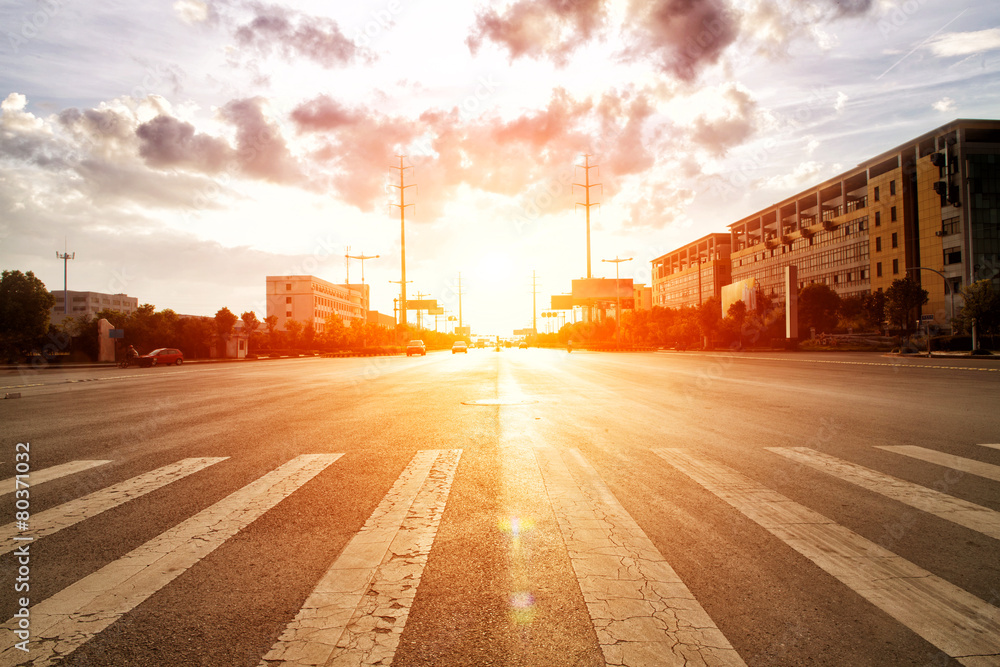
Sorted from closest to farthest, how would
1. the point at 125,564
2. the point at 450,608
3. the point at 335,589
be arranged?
1. the point at 450,608
2. the point at 335,589
3. the point at 125,564

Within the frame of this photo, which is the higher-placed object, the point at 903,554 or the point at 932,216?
the point at 932,216

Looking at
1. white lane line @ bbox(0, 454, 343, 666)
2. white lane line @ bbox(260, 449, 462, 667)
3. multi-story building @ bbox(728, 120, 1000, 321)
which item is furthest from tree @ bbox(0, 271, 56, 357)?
multi-story building @ bbox(728, 120, 1000, 321)

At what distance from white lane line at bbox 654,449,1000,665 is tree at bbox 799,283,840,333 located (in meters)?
77.5

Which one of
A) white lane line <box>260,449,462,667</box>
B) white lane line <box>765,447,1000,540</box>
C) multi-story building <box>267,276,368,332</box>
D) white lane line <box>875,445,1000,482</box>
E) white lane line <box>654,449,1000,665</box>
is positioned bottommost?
white lane line <box>875,445,1000,482</box>

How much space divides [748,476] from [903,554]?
2039 mm

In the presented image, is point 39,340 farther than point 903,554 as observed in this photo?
Yes

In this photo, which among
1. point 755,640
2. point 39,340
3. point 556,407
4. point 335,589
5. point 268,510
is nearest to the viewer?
point 755,640

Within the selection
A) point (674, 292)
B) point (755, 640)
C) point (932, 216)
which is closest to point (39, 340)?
point (755, 640)

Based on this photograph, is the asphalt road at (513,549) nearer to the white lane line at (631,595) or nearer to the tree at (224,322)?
the white lane line at (631,595)

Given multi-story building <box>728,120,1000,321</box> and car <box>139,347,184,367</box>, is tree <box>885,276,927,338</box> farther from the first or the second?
car <box>139,347,184,367</box>

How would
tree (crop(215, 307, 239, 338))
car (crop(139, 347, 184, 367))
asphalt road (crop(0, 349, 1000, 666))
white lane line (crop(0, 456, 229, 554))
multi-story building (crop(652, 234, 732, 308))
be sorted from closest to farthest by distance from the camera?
asphalt road (crop(0, 349, 1000, 666)) → white lane line (crop(0, 456, 229, 554)) → car (crop(139, 347, 184, 367)) → tree (crop(215, 307, 239, 338)) → multi-story building (crop(652, 234, 732, 308))

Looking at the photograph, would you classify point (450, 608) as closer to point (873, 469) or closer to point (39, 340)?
point (873, 469)

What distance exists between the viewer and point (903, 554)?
11.6 ft

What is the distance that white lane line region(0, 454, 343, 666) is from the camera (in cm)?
259
